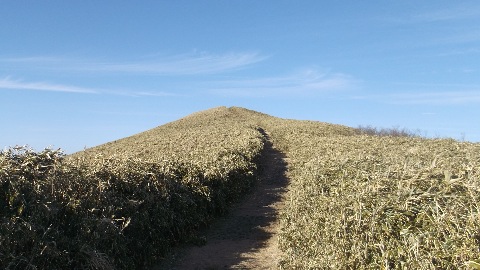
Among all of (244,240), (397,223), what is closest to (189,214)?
(244,240)

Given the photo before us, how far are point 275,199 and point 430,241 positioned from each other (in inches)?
501

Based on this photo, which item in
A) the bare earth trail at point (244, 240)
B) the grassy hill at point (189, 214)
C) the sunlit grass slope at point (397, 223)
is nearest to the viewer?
the sunlit grass slope at point (397, 223)

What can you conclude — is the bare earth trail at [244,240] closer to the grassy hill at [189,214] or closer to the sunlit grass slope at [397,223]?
the grassy hill at [189,214]

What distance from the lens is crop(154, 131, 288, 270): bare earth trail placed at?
33.8 feet

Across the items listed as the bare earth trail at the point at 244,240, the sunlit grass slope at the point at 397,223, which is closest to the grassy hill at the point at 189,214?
the sunlit grass slope at the point at 397,223

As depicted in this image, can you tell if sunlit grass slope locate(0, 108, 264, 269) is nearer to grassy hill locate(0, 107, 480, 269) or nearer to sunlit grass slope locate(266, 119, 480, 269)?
grassy hill locate(0, 107, 480, 269)

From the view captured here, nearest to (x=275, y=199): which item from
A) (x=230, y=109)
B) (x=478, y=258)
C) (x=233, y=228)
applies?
(x=233, y=228)

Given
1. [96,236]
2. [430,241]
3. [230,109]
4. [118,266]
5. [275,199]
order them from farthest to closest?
[230,109] < [275,199] < [118,266] < [96,236] < [430,241]

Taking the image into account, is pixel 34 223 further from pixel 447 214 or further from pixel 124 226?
pixel 447 214

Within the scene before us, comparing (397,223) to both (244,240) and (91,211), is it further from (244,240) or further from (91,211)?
(244,240)

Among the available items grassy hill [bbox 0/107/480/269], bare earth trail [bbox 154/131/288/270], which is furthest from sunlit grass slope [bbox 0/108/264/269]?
bare earth trail [bbox 154/131/288/270]

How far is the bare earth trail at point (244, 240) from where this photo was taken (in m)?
10.3

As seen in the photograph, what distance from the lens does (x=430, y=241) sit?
5230mm

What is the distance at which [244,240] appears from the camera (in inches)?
486
